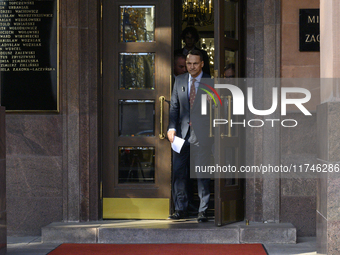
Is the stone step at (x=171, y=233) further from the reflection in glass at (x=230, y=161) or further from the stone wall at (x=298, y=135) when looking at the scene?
the reflection in glass at (x=230, y=161)

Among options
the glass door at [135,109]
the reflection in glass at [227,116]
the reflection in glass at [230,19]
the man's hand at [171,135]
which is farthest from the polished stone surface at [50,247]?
the reflection in glass at [230,19]

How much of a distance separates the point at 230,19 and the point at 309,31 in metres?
0.91

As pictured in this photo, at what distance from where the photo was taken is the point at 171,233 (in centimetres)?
502

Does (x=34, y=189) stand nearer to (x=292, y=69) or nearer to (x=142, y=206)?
(x=142, y=206)

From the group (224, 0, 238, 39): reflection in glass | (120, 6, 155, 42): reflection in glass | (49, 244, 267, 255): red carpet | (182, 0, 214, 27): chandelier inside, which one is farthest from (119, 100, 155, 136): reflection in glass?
(182, 0, 214, 27): chandelier inside

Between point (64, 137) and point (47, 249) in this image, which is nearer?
point (47, 249)

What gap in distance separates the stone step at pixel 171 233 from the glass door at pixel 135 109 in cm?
53

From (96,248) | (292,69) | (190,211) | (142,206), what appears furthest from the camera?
(190,211)

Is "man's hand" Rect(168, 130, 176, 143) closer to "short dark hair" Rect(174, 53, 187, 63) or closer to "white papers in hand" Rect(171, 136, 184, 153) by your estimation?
"white papers in hand" Rect(171, 136, 184, 153)

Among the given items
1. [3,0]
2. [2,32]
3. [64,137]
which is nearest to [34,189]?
[64,137]

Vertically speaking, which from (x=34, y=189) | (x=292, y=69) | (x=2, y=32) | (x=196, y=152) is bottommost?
(x=34, y=189)

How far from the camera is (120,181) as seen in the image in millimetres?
5672

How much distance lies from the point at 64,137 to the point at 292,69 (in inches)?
108

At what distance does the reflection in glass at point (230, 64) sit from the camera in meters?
5.26
